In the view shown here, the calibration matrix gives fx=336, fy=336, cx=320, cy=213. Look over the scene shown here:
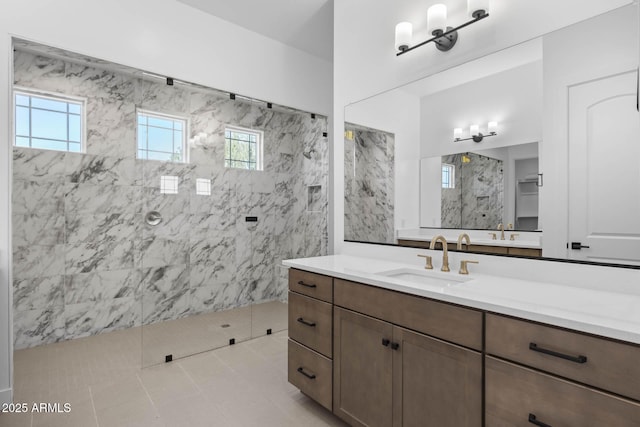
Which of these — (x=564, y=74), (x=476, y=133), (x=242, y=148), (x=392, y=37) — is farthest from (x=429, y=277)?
(x=242, y=148)

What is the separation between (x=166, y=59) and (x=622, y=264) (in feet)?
10.8

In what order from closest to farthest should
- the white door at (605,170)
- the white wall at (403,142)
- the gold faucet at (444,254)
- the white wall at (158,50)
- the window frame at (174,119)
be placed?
1. the white door at (605,170)
2. the gold faucet at (444,254)
3. the white wall at (158,50)
4. the white wall at (403,142)
5. the window frame at (174,119)

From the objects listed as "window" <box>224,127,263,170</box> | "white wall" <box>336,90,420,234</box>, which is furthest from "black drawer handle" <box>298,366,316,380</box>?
"window" <box>224,127,263,170</box>

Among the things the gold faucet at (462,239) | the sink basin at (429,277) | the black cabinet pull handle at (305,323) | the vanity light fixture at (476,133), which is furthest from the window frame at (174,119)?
the gold faucet at (462,239)

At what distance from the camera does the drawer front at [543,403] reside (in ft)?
3.12

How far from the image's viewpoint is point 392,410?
1561mm

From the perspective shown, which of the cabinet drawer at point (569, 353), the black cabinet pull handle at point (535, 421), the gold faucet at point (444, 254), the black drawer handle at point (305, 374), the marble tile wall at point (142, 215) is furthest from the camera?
the marble tile wall at point (142, 215)

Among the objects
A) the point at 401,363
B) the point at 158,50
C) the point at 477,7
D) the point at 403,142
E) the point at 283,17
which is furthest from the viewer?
the point at 283,17

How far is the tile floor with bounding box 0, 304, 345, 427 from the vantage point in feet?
6.55

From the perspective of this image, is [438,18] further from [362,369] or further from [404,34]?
[362,369]

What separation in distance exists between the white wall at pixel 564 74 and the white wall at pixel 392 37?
0.07 meters

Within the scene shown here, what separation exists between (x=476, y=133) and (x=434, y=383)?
1361mm

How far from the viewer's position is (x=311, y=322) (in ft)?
6.72

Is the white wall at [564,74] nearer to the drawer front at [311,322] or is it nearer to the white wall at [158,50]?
the drawer front at [311,322]
